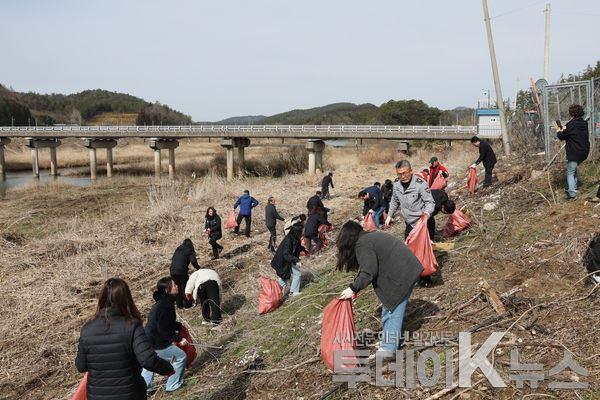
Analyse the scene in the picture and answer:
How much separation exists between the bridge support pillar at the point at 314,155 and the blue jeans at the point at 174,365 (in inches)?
1102

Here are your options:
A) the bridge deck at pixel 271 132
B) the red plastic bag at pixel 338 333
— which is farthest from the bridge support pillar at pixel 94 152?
the red plastic bag at pixel 338 333

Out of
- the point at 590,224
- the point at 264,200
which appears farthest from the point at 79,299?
the point at 264,200

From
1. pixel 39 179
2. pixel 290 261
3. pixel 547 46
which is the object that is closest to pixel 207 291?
pixel 290 261

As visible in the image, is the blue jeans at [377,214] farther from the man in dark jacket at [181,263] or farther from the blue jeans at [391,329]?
the blue jeans at [391,329]

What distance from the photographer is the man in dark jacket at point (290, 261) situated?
7.13 meters

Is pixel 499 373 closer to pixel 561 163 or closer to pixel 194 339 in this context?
pixel 194 339

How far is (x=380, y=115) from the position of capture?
67.7m

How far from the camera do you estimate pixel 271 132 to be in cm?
3678

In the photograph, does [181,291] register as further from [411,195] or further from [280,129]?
[280,129]

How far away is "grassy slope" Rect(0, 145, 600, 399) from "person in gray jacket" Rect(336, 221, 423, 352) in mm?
782

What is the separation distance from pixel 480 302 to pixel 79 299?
686 cm

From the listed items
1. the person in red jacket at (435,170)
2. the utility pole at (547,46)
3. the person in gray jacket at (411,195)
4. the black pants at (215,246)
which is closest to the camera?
the person in gray jacket at (411,195)

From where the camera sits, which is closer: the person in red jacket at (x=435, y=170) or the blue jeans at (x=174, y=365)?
the blue jeans at (x=174, y=365)

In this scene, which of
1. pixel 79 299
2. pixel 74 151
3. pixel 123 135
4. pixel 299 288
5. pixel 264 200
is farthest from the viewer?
pixel 74 151
